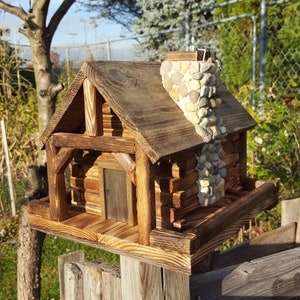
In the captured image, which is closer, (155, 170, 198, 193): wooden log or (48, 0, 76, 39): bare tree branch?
(155, 170, 198, 193): wooden log

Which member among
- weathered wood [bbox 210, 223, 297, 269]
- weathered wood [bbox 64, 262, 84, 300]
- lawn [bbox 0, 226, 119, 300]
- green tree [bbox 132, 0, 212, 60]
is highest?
green tree [bbox 132, 0, 212, 60]

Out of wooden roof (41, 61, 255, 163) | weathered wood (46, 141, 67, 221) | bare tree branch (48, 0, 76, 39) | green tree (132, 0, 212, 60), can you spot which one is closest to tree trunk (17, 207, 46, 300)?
weathered wood (46, 141, 67, 221)

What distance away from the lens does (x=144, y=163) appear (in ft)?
4.21

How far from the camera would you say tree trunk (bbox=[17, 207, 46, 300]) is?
2.26 meters

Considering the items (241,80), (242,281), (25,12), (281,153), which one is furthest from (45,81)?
(241,80)

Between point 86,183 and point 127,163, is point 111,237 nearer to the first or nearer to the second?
point 127,163

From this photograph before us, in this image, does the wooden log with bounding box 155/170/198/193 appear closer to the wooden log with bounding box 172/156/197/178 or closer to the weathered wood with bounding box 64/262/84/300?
the wooden log with bounding box 172/156/197/178

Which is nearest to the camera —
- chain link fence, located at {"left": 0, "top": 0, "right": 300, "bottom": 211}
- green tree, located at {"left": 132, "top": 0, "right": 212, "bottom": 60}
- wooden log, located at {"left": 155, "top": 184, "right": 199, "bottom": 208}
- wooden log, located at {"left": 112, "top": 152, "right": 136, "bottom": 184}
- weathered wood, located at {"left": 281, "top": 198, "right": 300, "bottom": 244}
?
wooden log, located at {"left": 112, "top": 152, "right": 136, "bottom": 184}

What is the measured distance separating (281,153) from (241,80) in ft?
8.08

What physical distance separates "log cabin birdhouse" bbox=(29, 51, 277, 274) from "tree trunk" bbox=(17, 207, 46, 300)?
2.02ft

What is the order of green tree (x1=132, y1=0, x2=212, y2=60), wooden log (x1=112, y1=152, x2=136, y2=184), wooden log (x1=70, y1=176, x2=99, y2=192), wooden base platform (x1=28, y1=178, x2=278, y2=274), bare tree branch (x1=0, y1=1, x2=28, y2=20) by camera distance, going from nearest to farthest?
1. wooden base platform (x1=28, y1=178, x2=278, y2=274)
2. wooden log (x1=112, y1=152, x2=136, y2=184)
3. wooden log (x1=70, y1=176, x2=99, y2=192)
4. bare tree branch (x1=0, y1=1, x2=28, y2=20)
5. green tree (x1=132, y1=0, x2=212, y2=60)

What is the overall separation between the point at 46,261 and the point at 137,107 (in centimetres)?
298

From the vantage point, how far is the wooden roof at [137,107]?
128 cm

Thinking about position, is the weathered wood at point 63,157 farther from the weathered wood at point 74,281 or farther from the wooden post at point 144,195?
the weathered wood at point 74,281
